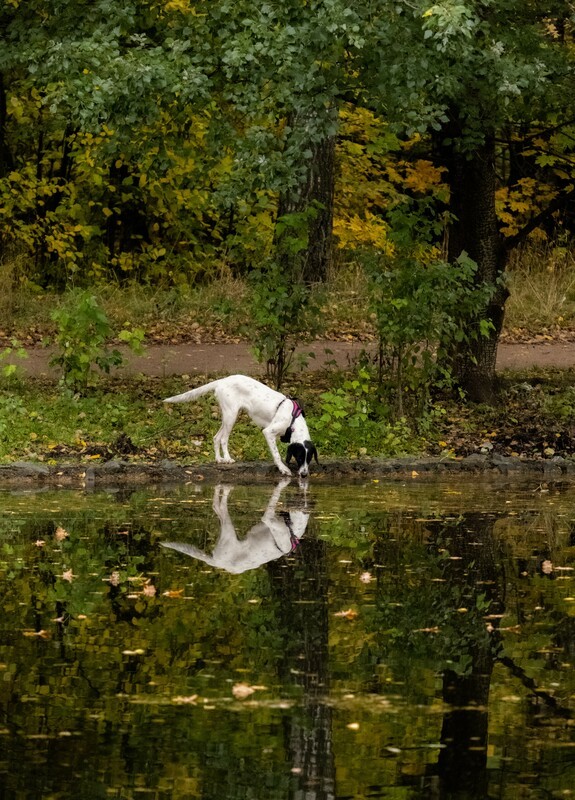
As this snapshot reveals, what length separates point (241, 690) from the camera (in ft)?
21.4

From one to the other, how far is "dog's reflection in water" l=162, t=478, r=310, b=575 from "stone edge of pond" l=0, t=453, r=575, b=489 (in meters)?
1.70

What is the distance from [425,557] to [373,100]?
6.56 meters

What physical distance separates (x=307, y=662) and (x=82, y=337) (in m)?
9.61

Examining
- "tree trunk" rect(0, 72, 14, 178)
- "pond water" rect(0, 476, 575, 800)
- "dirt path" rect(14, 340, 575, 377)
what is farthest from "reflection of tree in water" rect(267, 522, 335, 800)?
"tree trunk" rect(0, 72, 14, 178)

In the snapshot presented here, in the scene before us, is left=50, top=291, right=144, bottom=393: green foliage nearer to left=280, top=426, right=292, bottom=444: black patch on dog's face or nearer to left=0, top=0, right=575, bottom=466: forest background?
left=0, top=0, right=575, bottom=466: forest background

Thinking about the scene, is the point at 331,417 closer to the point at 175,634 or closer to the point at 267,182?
the point at 267,182

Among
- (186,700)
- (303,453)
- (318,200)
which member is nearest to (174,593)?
(186,700)

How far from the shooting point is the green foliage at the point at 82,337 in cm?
1617

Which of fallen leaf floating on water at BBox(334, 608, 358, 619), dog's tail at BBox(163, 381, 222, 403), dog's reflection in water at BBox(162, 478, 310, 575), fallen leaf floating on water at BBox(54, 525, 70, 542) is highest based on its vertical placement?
dog's tail at BBox(163, 381, 222, 403)

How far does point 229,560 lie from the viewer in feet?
32.5

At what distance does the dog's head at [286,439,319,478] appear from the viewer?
14180 millimetres

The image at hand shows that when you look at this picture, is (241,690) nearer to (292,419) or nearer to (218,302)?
(292,419)

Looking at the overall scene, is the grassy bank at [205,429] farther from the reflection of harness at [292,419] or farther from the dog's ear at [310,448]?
the dog's ear at [310,448]

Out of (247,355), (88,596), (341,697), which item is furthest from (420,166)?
(341,697)
